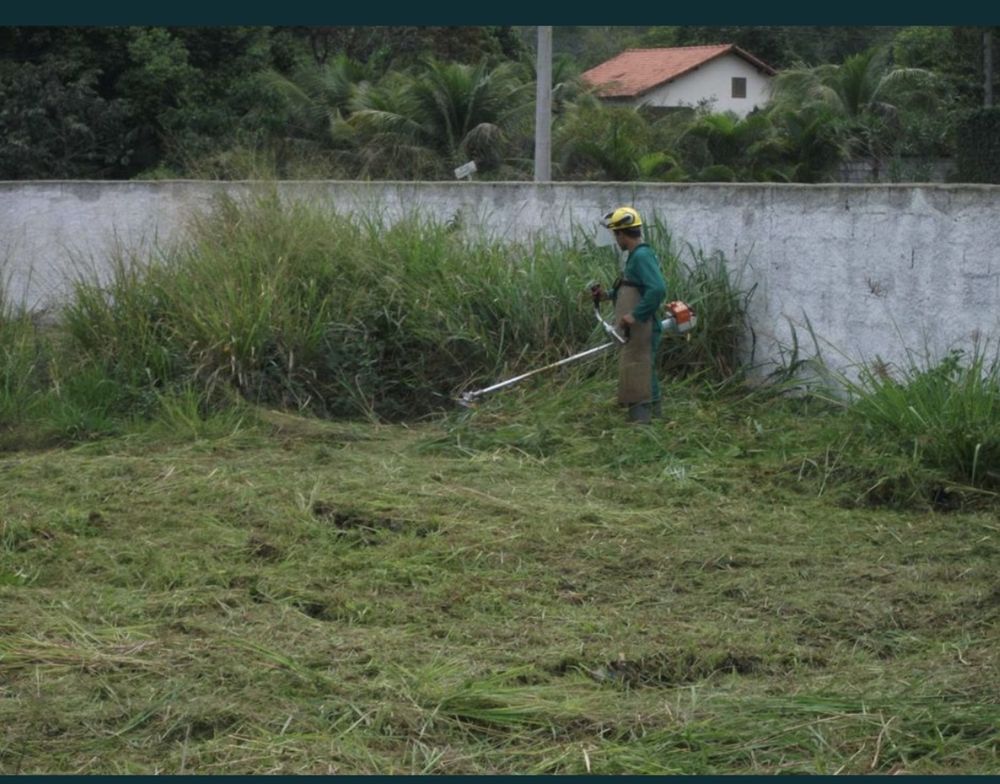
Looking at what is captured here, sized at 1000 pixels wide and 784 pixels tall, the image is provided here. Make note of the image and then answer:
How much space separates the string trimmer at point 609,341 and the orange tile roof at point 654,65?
2712 centimetres

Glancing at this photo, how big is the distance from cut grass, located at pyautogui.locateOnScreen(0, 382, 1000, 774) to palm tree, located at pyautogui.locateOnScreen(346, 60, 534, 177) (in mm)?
14859

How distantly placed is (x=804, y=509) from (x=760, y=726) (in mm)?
3209

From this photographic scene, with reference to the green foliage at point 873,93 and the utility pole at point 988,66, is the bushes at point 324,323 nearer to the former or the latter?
the green foliage at point 873,93

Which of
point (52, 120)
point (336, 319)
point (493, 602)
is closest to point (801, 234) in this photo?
point (336, 319)

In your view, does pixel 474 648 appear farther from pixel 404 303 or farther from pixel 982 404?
pixel 404 303

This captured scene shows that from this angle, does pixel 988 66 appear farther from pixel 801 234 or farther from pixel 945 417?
pixel 945 417

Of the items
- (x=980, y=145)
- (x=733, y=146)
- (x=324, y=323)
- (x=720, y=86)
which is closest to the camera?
(x=324, y=323)

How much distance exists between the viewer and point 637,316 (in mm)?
8750

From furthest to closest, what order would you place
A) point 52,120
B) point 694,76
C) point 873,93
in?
point 694,76 → point 873,93 → point 52,120

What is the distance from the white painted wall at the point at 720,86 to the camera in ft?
127

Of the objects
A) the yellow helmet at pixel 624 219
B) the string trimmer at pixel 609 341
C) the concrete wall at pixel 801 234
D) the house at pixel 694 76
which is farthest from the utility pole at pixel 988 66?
the yellow helmet at pixel 624 219

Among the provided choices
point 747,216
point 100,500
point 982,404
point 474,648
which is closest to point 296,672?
point 474,648

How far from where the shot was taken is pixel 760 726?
167 inches

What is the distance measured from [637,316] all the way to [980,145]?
54.8ft
